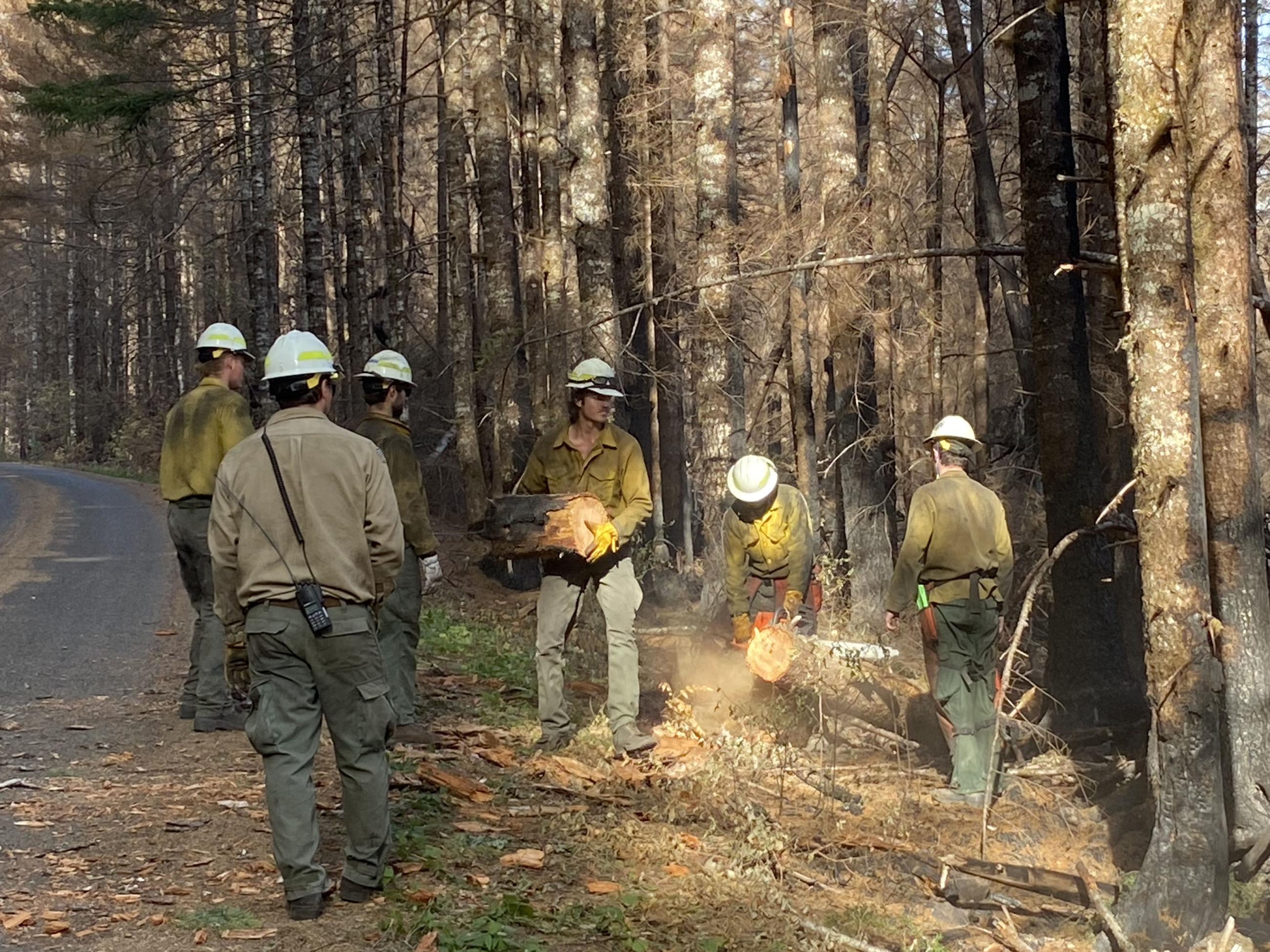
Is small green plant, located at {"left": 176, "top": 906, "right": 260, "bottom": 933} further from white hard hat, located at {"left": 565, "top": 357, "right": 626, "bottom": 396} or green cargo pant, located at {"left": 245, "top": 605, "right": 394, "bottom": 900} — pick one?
white hard hat, located at {"left": 565, "top": 357, "right": 626, "bottom": 396}

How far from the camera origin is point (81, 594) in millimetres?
14938

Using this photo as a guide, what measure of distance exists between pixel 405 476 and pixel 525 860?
3026 millimetres

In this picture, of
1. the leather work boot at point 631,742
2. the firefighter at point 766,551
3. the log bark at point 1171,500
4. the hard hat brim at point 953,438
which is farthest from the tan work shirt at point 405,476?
the log bark at point 1171,500

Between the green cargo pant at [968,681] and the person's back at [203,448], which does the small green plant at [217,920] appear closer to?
the person's back at [203,448]

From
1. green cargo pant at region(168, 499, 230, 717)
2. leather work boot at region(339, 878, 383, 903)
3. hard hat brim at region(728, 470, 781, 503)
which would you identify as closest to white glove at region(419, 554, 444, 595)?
green cargo pant at region(168, 499, 230, 717)

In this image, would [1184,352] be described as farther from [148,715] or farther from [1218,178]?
[148,715]

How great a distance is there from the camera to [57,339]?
55.3 meters

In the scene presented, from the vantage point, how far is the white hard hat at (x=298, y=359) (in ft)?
18.6

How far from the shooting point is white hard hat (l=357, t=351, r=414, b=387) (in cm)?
840

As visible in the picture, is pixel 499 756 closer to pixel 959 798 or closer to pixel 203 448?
pixel 203 448

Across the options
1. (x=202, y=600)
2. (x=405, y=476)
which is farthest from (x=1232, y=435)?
(x=202, y=600)

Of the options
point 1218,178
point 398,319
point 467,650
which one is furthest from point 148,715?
point 398,319

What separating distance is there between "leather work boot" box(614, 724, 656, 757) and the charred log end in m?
1.96

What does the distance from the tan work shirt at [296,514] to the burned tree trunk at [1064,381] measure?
573 centimetres
